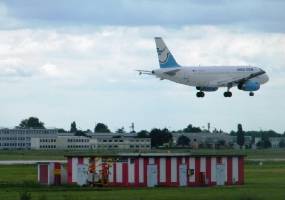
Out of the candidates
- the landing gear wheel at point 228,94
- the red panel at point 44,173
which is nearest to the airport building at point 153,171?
the red panel at point 44,173

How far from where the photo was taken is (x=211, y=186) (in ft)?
266

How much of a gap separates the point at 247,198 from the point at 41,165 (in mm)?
26656

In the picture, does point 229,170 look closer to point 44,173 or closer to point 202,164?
point 202,164

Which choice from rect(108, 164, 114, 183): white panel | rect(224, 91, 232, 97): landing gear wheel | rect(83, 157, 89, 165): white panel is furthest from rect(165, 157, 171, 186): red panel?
rect(224, 91, 232, 97): landing gear wheel

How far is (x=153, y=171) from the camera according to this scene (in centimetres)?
8194

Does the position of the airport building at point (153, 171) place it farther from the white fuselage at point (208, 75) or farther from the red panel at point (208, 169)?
the white fuselage at point (208, 75)

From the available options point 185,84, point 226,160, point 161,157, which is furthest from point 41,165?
point 185,84

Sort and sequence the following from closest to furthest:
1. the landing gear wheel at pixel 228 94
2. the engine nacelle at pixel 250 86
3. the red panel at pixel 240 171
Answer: the red panel at pixel 240 171 → the engine nacelle at pixel 250 86 → the landing gear wheel at pixel 228 94

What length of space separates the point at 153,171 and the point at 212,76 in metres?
48.6

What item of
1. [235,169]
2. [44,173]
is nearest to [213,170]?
[235,169]

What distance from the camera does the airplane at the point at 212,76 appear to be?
127625mm

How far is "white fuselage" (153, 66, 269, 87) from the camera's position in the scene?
417ft

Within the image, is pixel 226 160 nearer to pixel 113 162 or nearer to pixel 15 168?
pixel 113 162

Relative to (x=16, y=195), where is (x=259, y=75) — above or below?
above
